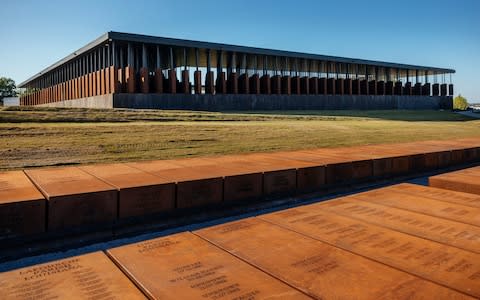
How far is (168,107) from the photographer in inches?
958

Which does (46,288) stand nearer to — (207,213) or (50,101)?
(207,213)

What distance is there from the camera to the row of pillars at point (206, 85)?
979 inches

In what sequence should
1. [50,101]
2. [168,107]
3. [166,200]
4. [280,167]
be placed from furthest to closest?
[50,101], [168,107], [280,167], [166,200]

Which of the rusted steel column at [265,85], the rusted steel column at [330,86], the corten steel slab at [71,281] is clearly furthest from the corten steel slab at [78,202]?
the rusted steel column at [330,86]

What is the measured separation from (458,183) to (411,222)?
2654 mm

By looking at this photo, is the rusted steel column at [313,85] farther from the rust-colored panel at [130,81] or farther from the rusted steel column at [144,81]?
the rust-colored panel at [130,81]

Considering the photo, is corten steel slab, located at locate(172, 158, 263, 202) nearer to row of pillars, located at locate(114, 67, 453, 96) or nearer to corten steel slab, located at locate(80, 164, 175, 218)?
corten steel slab, located at locate(80, 164, 175, 218)

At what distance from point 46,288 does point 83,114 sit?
10.4 m

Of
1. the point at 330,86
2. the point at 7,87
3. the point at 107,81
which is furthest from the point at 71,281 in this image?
the point at 7,87

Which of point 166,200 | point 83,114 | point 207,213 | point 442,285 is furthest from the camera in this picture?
point 83,114

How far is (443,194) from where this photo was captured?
638 centimetres

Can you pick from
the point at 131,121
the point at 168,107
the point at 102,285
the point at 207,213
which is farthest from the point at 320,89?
the point at 102,285

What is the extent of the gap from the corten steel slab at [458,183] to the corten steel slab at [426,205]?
108 cm

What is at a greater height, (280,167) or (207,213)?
(280,167)
